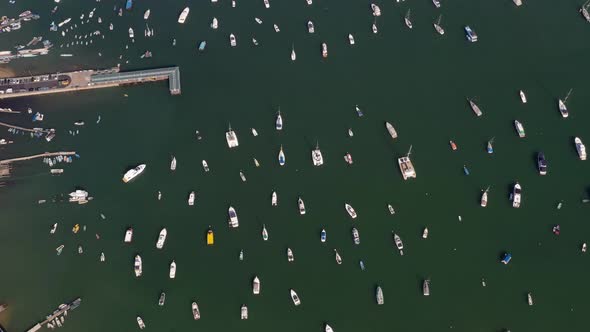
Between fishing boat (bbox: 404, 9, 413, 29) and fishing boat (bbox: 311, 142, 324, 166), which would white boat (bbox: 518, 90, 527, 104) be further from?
fishing boat (bbox: 311, 142, 324, 166)

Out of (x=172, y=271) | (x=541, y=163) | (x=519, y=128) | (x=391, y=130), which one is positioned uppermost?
(x=519, y=128)

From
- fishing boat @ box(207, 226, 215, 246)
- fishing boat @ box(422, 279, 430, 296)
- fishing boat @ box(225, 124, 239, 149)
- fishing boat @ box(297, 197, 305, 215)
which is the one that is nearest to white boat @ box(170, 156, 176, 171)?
fishing boat @ box(225, 124, 239, 149)

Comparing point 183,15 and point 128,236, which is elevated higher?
point 183,15

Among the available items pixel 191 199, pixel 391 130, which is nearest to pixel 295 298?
pixel 191 199

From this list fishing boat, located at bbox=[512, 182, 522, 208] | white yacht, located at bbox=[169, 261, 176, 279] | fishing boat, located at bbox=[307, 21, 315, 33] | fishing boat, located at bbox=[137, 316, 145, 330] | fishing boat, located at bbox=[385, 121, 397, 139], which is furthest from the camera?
fishing boat, located at bbox=[307, 21, 315, 33]

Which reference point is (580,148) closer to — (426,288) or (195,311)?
(426,288)

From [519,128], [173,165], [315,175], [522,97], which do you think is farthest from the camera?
[522,97]

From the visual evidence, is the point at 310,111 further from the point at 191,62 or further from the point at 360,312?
the point at 360,312
